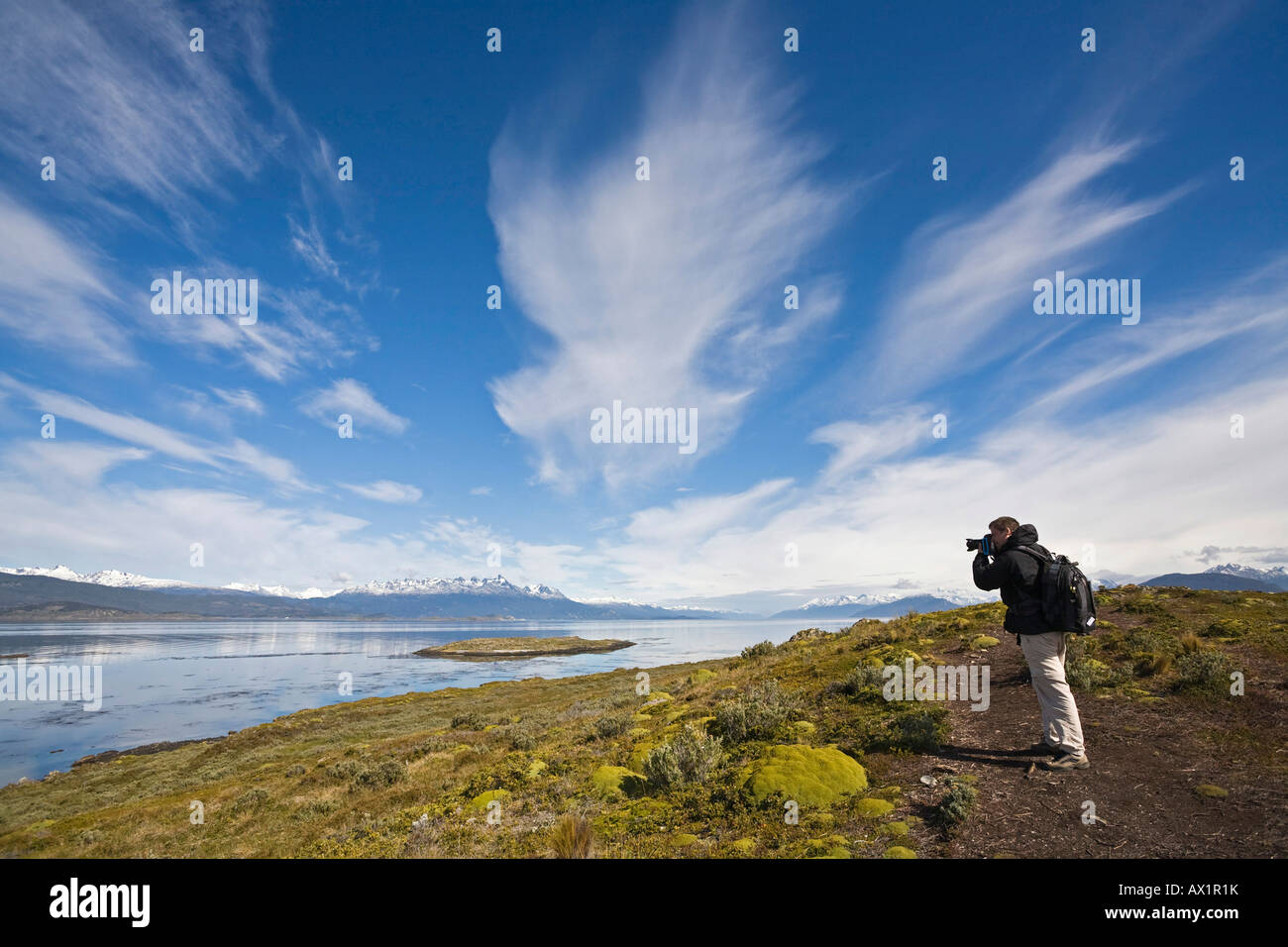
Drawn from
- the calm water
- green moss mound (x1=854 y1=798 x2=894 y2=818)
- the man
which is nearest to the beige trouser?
the man

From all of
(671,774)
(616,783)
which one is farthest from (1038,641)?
(616,783)

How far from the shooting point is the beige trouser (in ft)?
25.9

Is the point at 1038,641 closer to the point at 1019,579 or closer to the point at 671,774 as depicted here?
the point at 1019,579

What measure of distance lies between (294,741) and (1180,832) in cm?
3869

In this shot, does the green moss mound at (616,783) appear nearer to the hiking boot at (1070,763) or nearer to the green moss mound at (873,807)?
the green moss mound at (873,807)

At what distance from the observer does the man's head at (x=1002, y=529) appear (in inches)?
343

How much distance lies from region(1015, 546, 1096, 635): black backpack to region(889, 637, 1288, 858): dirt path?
212 cm

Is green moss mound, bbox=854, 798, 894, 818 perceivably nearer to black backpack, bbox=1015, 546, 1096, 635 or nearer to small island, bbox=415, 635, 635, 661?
black backpack, bbox=1015, 546, 1096, 635
